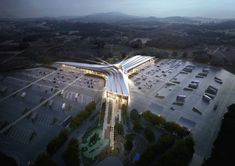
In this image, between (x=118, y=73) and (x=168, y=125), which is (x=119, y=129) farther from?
(x=118, y=73)

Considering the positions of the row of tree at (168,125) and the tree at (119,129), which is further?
the tree at (119,129)

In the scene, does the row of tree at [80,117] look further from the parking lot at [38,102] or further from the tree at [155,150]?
the tree at [155,150]

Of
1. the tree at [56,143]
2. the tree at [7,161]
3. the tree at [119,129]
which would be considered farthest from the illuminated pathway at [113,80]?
the tree at [7,161]

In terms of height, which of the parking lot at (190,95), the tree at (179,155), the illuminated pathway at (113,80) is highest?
the tree at (179,155)

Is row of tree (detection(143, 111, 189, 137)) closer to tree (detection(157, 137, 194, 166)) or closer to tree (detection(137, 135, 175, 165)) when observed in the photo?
tree (detection(137, 135, 175, 165))

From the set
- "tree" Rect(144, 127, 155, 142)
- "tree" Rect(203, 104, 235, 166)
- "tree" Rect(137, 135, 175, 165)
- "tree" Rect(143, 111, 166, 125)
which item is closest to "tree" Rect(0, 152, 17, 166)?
"tree" Rect(137, 135, 175, 165)

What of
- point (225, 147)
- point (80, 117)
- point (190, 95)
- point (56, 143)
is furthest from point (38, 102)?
point (225, 147)

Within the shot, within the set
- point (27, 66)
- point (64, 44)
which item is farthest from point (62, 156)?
point (64, 44)
